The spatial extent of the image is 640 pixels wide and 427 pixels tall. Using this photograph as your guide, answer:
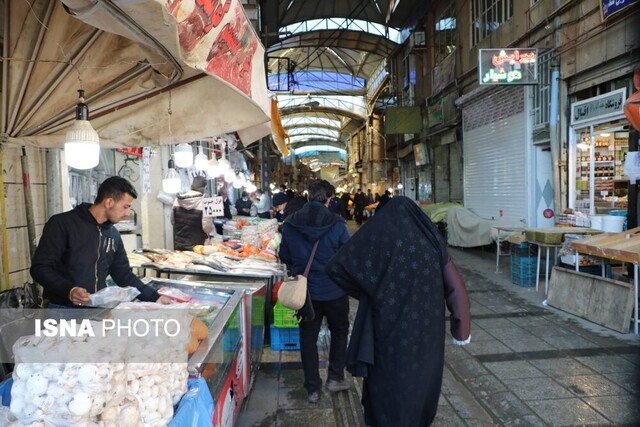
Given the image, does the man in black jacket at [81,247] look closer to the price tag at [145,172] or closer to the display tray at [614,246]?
the price tag at [145,172]

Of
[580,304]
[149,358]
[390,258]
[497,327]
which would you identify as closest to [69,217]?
[149,358]

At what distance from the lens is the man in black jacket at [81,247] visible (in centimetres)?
291

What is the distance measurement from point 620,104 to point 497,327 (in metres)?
5.39

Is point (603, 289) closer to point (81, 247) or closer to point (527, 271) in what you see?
point (527, 271)

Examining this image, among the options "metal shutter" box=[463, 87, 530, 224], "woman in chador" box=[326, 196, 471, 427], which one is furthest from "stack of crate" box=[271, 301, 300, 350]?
"metal shutter" box=[463, 87, 530, 224]

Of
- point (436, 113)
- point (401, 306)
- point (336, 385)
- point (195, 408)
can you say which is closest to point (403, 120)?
point (436, 113)

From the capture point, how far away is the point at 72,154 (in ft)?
9.16

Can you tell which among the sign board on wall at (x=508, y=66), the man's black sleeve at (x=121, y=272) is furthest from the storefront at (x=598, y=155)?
the man's black sleeve at (x=121, y=272)

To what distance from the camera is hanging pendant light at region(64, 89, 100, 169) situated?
2770 millimetres

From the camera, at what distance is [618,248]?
566cm

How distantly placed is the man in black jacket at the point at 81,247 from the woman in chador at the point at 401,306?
1.54m

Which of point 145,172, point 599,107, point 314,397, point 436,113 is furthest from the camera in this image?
point 436,113

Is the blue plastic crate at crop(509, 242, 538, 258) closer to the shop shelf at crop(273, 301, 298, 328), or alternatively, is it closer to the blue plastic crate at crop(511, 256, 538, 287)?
the blue plastic crate at crop(511, 256, 538, 287)

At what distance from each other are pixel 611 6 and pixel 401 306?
28.3ft
